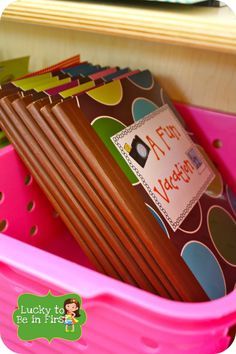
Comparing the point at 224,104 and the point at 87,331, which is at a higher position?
the point at 224,104

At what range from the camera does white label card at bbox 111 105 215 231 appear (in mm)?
551

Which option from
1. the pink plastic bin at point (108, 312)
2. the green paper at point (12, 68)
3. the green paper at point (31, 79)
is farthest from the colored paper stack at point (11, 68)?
the pink plastic bin at point (108, 312)

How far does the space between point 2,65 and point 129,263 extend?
0.46 m

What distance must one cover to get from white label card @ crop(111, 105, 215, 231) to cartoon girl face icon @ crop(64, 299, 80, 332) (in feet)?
0.59

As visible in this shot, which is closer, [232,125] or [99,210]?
[99,210]

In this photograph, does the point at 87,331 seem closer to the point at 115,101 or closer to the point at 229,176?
the point at 115,101

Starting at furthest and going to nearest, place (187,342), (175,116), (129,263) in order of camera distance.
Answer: (175,116), (129,263), (187,342)

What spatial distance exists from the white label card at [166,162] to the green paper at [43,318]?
0.61 ft

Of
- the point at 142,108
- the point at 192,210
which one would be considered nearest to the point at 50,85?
the point at 142,108

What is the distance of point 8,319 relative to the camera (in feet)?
1.77

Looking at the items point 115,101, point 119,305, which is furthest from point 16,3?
point 119,305

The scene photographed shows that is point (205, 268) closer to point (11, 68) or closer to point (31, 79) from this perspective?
point (31, 79)

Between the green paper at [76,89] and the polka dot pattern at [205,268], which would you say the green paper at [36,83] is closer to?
the green paper at [76,89]

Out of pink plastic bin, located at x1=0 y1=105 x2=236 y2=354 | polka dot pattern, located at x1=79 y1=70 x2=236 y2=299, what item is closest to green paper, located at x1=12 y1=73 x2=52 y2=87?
polka dot pattern, located at x1=79 y1=70 x2=236 y2=299
